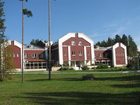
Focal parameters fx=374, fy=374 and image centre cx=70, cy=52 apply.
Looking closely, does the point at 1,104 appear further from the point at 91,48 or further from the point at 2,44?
the point at 91,48

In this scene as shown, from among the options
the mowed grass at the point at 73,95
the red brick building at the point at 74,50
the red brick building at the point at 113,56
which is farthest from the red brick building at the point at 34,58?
the mowed grass at the point at 73,95

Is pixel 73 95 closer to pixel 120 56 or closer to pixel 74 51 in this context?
pixel 74 51

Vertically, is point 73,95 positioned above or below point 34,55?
below

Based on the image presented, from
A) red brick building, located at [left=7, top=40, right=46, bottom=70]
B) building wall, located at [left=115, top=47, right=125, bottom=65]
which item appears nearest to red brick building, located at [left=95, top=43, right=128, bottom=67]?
building wall, located at [left=115, top=47, right=125, bottom=65]

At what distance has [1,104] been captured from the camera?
1805 centimetres

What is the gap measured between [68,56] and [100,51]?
1655cm

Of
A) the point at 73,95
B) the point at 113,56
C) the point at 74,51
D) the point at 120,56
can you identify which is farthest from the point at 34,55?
the point at 73,95

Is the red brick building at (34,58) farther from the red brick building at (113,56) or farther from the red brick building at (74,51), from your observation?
the red brick building at (113,56)

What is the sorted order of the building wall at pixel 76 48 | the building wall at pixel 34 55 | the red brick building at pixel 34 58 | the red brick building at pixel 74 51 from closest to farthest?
the red brick building at pixel 74 51 < the building wall at pixel 76 48 < the red brick building at pixel 34 58 < the building wall at pixel 34 55

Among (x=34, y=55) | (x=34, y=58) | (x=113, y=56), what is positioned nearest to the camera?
(x=34, y=58)

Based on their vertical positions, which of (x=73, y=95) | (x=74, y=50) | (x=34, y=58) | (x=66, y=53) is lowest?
(x=73, y=95)

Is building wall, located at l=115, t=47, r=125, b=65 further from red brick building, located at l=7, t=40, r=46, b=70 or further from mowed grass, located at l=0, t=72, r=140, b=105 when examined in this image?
mowed grass, located at l=0, t=72, r=140, b=105

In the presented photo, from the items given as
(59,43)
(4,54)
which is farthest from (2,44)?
(59,43)

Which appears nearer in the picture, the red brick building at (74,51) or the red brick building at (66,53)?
the red brick building at (66,53)
